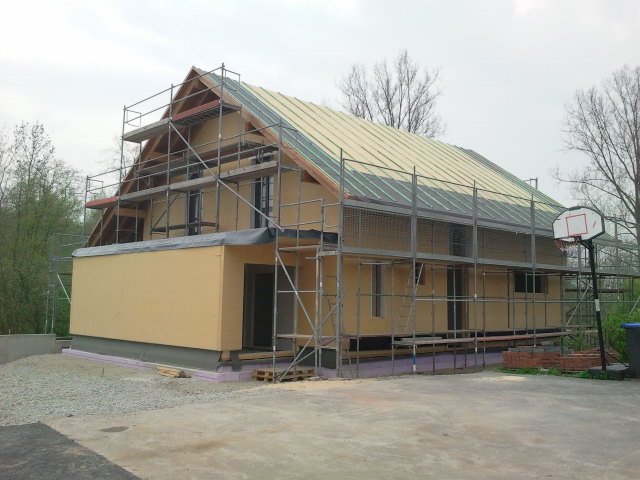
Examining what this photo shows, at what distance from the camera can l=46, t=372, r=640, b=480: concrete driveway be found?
18.0 ft

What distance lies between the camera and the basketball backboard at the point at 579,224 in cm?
1226

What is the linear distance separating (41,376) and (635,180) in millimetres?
26908

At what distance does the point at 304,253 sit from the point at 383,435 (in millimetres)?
7558

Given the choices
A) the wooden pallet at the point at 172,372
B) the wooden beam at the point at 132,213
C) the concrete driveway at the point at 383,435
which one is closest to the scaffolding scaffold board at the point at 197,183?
the wooden beam at the point at 132,213

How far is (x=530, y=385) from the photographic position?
10883 mm

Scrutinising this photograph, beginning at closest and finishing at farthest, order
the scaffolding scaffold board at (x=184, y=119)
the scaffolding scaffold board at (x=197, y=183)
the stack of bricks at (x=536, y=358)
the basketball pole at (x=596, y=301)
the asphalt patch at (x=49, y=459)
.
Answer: the asphalt patch at (x=49, y=459) < the basketball pole at (x=596, y=301) < the stack of bricks at (x=536, y=358) < the scaffolding scaffold board at (x=197, y=183) < the scaffolding scaffold board at (x=184, y=119)

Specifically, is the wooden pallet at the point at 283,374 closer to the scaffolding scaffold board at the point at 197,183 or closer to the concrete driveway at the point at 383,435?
the concrete driveway at the point at 383,435

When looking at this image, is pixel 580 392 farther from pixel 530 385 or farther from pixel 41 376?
pixel 41 376

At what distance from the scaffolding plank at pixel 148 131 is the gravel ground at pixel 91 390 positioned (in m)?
6.75

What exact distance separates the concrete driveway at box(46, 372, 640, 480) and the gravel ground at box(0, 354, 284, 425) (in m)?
0.77

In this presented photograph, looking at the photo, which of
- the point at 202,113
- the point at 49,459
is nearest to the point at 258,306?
the point at 202,113

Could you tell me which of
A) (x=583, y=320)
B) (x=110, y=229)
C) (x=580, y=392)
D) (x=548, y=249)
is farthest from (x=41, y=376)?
(x=583, y=320)

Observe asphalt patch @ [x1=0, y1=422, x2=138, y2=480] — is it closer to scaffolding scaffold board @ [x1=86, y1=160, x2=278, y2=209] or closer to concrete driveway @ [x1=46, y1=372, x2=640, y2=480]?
concrete driveway @ [x1=46, y1=372, x2=640, y2=480]

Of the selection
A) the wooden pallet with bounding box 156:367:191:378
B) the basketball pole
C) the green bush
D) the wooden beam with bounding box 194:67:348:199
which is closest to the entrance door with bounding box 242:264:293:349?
the wooden pallet with bounding box 156:367:191:378
